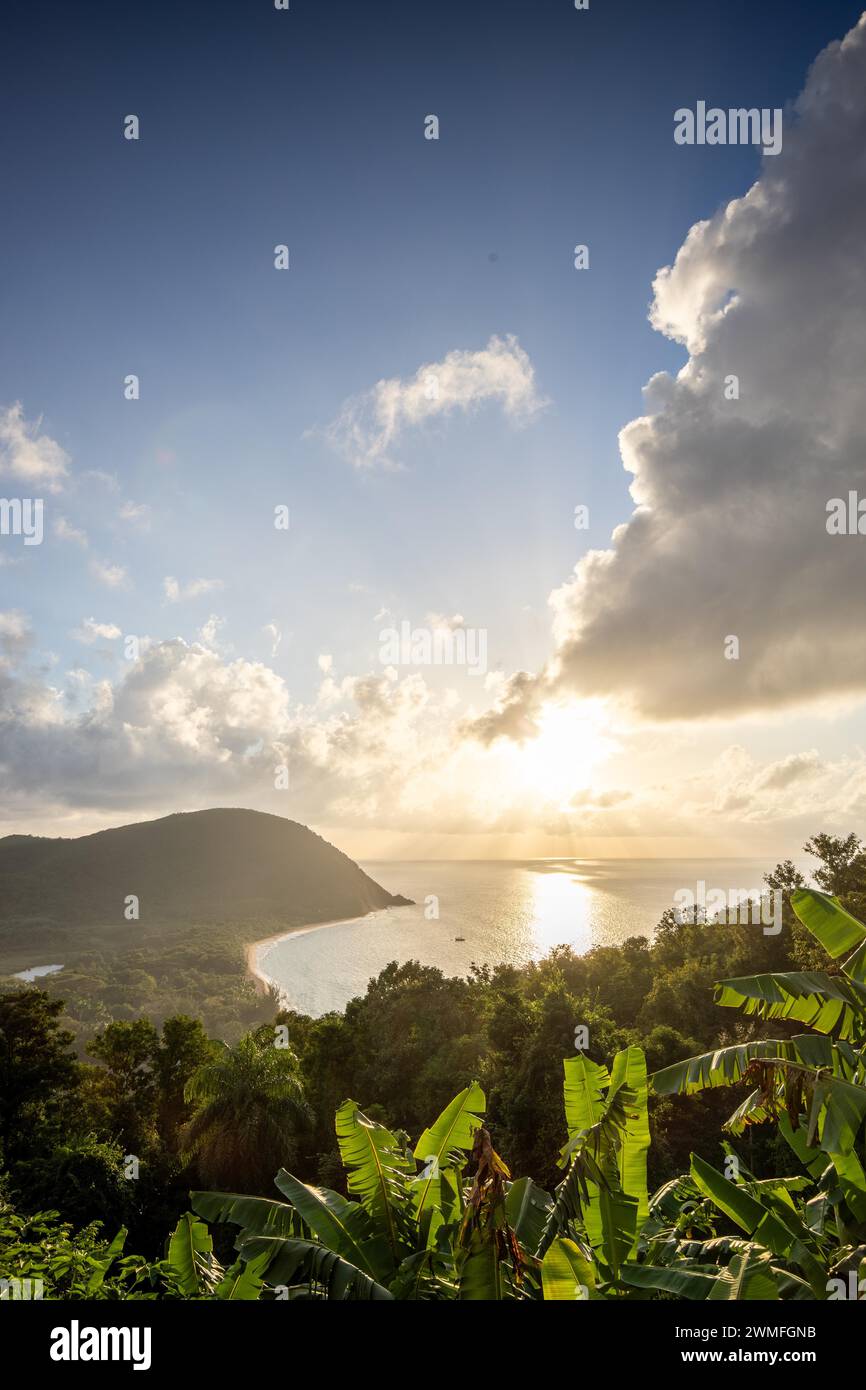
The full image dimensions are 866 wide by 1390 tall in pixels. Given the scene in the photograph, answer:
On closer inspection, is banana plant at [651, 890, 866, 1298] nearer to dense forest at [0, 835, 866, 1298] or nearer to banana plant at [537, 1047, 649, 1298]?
dense forest at [0, 835, 866, 1298]

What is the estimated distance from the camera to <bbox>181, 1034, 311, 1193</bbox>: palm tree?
65.6 feet

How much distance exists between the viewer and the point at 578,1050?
17.2 m

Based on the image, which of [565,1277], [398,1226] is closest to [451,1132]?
[398,1226]

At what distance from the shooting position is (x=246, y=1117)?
2044cm

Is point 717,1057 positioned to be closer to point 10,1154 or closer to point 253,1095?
point 253,1095

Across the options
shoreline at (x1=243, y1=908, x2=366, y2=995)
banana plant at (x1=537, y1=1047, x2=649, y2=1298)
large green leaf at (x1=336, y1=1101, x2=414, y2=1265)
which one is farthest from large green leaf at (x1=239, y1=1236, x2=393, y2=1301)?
shoreline at (x1=243, y1=908, x2=366, y2=995)

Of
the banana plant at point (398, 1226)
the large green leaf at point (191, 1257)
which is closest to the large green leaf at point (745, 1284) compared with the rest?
the banana plant at point (398, 1226)

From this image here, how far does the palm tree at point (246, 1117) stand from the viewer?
20.0 m

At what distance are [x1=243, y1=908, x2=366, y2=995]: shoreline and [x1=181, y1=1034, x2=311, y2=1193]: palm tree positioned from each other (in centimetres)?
6958

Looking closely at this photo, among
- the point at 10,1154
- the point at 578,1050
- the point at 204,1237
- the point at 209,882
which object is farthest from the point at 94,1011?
the point at 204,1237

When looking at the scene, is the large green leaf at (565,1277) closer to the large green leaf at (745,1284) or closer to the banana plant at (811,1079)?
the large green leaf at (745,1284)

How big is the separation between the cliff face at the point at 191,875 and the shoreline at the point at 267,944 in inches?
118

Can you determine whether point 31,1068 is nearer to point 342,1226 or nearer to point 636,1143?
point 342,1226
